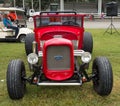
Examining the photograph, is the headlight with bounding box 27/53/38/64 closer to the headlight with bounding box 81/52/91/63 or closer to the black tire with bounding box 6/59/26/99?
the black tire with bounding box 6/59/26/99

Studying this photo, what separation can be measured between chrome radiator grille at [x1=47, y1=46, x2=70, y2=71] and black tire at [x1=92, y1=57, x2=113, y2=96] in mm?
563

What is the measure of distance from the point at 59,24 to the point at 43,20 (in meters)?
0.43

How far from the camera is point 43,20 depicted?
745cm

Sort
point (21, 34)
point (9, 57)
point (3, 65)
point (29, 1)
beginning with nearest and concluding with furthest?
point (3, 65) → point (9, 57) → point (21, 34) → point (29, 1)

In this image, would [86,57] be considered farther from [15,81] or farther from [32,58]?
[15,81]

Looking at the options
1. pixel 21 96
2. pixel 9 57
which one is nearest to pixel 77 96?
pixel 21 96

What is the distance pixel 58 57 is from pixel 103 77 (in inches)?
33.5

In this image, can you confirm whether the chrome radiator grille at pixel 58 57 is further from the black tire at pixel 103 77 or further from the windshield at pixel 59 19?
the windshield at pixel 59 19

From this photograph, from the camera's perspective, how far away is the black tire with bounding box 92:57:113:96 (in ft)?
18.3

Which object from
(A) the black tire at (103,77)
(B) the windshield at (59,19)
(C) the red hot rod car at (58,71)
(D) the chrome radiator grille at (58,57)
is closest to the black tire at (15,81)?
(C) the red hot rod car at (58,71)

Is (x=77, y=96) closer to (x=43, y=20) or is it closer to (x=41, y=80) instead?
(x=41, y=80)

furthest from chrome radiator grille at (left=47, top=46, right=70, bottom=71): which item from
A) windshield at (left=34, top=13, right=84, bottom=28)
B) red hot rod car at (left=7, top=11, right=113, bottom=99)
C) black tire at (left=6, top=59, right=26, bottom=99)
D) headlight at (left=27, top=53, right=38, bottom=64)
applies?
windshield at (left=34, top=13, right=84, bottom=28)

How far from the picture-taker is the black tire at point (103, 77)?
18.3 feet

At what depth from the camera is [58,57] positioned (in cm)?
561
